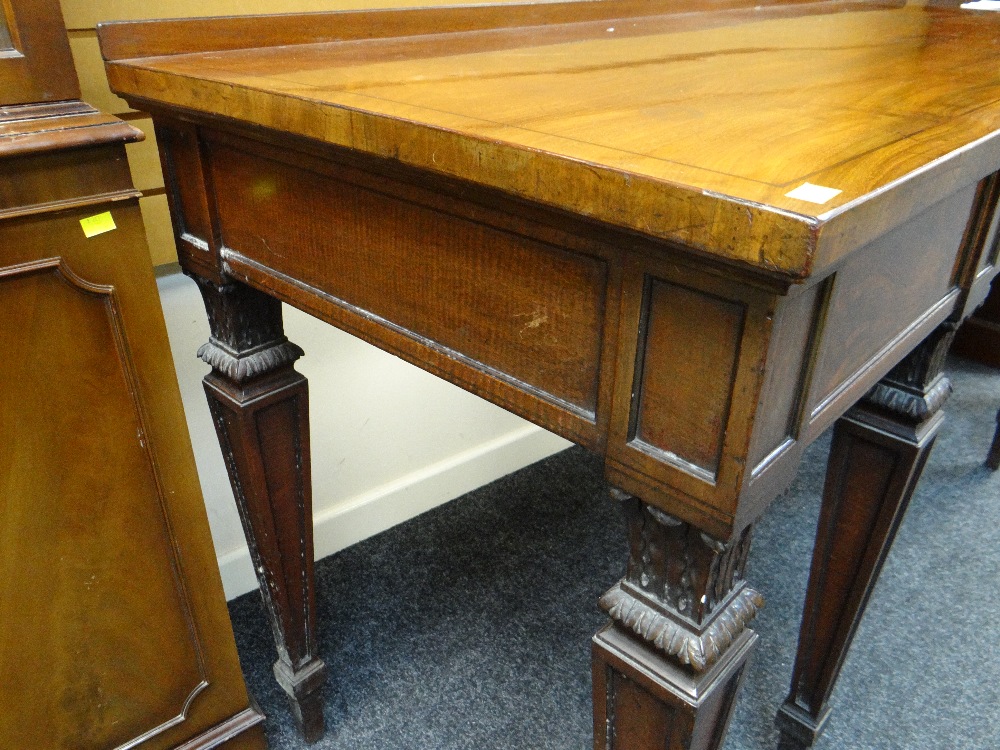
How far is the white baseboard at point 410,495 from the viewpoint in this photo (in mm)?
1223

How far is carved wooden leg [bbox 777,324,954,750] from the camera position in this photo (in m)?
0.78

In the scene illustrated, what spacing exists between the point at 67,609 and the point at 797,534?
1.17 metres

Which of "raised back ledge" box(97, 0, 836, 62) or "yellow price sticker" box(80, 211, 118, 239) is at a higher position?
"raised back ledge" box(97, 0, 836, 62)

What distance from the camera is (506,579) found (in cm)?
128

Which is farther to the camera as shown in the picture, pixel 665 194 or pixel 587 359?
pixel 587 359

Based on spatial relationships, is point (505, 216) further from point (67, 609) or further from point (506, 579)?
point (506, 579)

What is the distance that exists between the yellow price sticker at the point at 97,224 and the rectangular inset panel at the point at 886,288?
1.84 feet

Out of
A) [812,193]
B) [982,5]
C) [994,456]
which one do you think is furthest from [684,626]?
[994,456]

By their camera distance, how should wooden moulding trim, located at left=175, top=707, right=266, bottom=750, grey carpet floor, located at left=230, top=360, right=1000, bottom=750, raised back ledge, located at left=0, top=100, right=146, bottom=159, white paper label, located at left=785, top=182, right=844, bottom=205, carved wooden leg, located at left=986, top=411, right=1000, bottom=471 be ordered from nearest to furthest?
white paper label, located at left=785, top=182, right=844, bottom=205 → raised back ledge, located at left=0, top=100, right=146, bottom=159 → wooden moulding trim, located at left=175, top=707, right=266, bottom=750 → grey carpet floor, located at left=230, top=360, right=1000, bottom=750 → carved wooden leg, located at left=986, top=411, right=1000, bottom=471

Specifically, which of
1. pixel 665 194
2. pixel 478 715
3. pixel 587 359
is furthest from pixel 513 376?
pixel 478 715

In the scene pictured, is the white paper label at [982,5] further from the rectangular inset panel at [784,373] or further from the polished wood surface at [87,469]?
the polished wood surface at [87,469]

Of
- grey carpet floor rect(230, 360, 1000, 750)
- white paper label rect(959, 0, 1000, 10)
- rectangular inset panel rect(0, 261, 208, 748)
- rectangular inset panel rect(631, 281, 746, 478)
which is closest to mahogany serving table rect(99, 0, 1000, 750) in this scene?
rectangular inset panel rect(631, 281, 746, 478)

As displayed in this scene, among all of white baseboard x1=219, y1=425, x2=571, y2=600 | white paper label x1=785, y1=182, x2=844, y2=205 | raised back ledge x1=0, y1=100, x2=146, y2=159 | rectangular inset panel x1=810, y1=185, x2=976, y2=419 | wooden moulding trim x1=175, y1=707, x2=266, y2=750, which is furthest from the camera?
white baseboard x1=219, y1=425, x2=571, y2=600

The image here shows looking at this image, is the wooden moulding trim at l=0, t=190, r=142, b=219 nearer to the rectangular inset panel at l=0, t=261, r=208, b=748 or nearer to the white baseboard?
the rectangular inset panel at l=0, t=261, r=208, b=748
